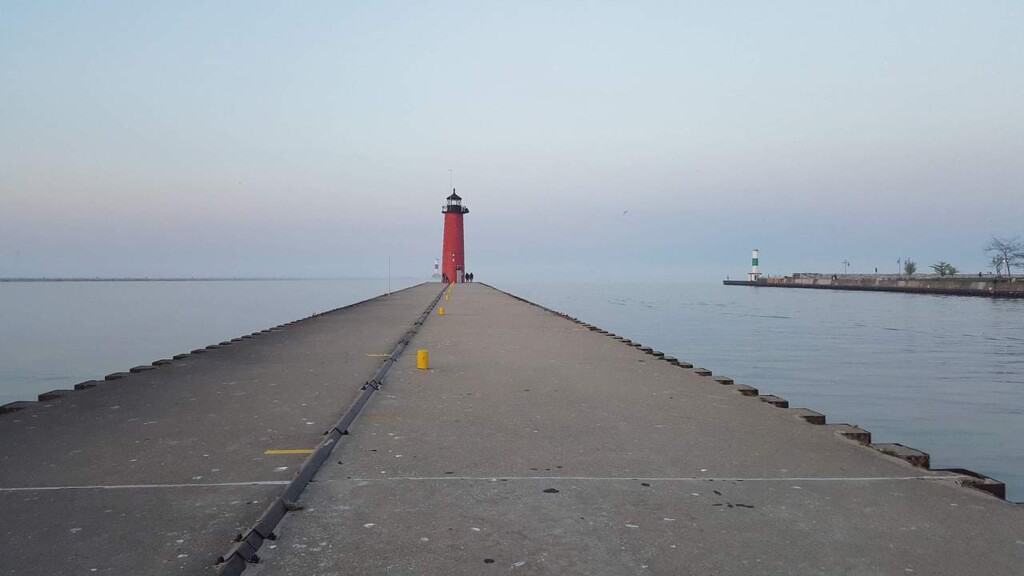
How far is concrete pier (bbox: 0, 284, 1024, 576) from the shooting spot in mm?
3793

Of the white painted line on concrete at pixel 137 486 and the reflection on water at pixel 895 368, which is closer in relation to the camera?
the white painted line on concrete at pixel 137 486

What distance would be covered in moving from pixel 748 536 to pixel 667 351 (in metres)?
22.5

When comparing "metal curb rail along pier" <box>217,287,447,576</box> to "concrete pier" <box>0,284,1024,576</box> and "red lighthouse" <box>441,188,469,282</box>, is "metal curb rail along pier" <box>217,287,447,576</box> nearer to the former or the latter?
"concrete pier" <box>0,284,1024,576</box>

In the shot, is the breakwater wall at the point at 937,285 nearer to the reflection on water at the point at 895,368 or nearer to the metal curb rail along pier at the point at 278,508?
the reflection on water at the point at 895,368

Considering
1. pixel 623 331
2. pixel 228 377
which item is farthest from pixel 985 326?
pixel 228 377

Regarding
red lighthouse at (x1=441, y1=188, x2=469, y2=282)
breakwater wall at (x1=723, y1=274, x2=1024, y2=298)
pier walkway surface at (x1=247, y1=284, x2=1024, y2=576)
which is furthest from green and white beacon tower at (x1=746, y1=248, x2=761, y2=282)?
pier walkway surface at (x1=247, y1=284, x2=1024, y2=576)

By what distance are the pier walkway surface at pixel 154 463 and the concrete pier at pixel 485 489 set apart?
0.02 meters

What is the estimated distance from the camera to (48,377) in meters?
21.0

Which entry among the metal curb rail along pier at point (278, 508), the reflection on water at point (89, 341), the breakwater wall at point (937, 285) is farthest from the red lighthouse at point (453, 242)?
the metal curb rail along pier at point (278, 508)

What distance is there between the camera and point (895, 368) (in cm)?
2047

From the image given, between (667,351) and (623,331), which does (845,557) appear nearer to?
(667,351)

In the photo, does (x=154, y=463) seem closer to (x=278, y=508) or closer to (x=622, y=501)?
(x=278, y=508)

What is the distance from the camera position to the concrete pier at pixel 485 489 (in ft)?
12.4

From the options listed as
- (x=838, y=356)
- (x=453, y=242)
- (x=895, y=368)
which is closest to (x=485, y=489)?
(x=895, y=368)
